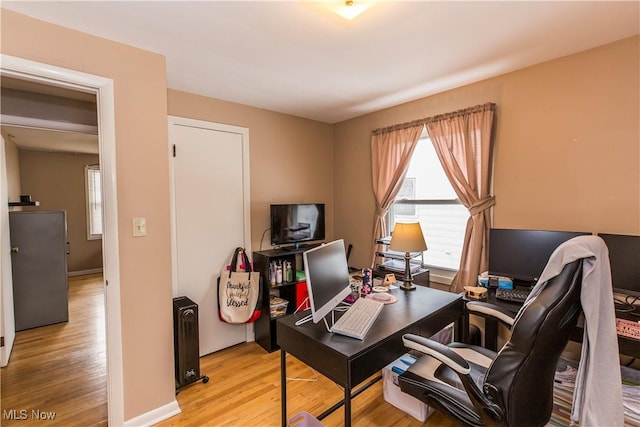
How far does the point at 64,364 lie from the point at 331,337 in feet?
9.21

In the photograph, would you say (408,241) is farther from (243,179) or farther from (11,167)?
(11,167)

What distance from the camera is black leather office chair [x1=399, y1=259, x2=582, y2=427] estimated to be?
1153mm

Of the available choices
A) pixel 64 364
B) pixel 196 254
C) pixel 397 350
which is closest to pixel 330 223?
pixel 196 254

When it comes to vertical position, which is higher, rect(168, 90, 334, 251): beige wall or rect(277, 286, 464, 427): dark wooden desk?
rect(168, 90, 334, 251): beige wall

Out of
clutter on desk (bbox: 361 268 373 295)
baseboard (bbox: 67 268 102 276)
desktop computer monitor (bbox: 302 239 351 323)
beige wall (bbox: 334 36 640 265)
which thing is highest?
beige wall (bbox: 334 36 640 265)

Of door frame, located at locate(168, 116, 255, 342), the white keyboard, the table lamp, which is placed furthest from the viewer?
door frame, located at locate(168, 116, 255, 342)

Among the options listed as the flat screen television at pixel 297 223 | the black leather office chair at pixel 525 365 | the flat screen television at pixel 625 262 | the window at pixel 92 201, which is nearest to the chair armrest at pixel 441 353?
the black leather office chair at pixel 525 365

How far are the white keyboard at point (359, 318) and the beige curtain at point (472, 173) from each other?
1151mm

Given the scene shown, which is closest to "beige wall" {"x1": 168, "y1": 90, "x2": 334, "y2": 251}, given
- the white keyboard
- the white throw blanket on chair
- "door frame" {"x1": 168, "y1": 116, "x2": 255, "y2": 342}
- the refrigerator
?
"door frame" {"x1": 168, "y1": 116, "x2": 255, "y2": 342}

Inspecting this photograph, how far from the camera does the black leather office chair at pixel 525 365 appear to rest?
1153 mm

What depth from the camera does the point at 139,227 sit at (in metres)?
1.94

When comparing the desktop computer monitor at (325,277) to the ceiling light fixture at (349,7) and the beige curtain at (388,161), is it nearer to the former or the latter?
the ceiling light fixture at (349,7)

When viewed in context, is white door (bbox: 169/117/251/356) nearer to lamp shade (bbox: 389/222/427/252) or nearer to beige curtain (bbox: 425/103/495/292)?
lamp shade (bbox: 389/222/427/252)

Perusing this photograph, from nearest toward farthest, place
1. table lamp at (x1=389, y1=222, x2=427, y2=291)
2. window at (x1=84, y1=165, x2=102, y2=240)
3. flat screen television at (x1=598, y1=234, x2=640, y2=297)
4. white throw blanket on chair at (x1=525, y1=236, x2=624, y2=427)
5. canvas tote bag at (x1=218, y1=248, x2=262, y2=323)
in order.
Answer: white throw blanket on chair at (x1=525, y1=236, x2=624, y2=427) → flat screen television at (x1=598, y1=234, x2=640, y2=297) → table lamp at (x1=389, y1=222, x2=427, y2=291) → canvas tote bag at (x1=218, y1=248, x2=262, y2=323) → window at (x1=84, y1=165, x2=102, y2=240)
